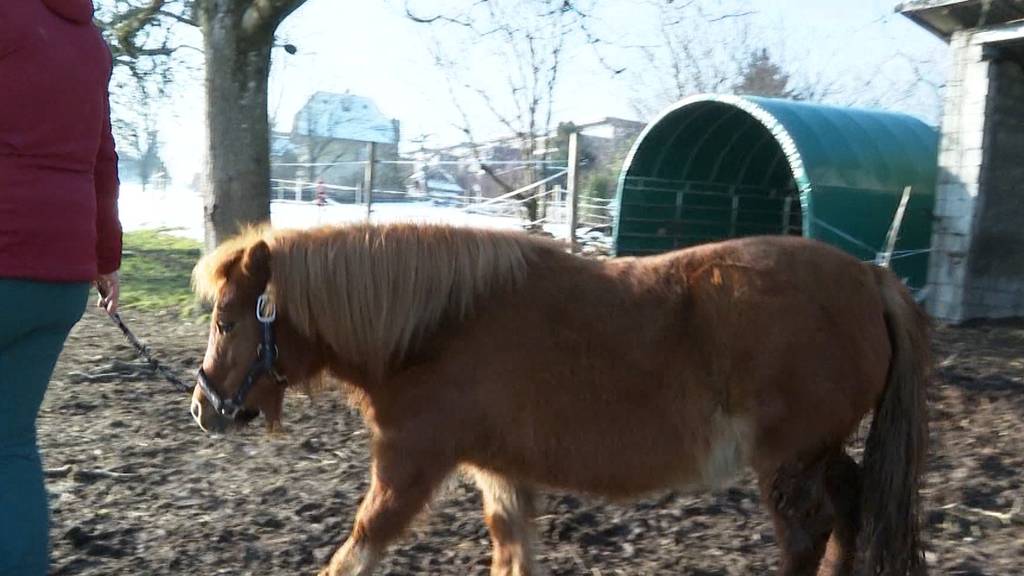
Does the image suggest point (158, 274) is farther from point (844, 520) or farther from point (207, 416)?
point (844, 520)

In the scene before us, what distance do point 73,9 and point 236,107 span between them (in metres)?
6.14

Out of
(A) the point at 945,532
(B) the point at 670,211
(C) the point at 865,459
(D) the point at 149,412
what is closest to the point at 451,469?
(C) the point at 865,459

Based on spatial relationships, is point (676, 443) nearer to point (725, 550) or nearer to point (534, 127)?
point (725, 550)

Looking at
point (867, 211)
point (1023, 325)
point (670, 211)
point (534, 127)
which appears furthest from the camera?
point (534, 127)

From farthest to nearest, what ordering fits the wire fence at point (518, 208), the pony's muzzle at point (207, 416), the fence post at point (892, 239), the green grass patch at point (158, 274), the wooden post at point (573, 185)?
the wire fence at point (518, 208) < the green grass patch at point (158, 274) < the wooden post at point (573, 185) < the fence post at point (892, 239) < the pony's muzzle at point (207, 416)

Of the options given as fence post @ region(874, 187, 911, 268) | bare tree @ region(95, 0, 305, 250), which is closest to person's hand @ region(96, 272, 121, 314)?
Result: bare tree @ region(95, 0, 305, 250)

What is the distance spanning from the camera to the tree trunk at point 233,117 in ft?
27.1

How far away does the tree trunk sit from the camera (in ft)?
27.1

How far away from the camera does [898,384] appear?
10.4ft

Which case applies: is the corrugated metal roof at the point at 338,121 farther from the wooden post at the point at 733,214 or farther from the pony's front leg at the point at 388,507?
the pony's front leg at the point at 388,507

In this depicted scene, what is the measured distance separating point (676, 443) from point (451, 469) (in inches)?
29.0

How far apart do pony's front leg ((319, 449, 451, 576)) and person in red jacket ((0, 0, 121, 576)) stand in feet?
2.96

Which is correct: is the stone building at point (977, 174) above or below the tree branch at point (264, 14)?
below

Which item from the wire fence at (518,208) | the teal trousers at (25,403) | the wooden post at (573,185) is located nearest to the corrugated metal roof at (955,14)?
the wooden post at (573,185)
